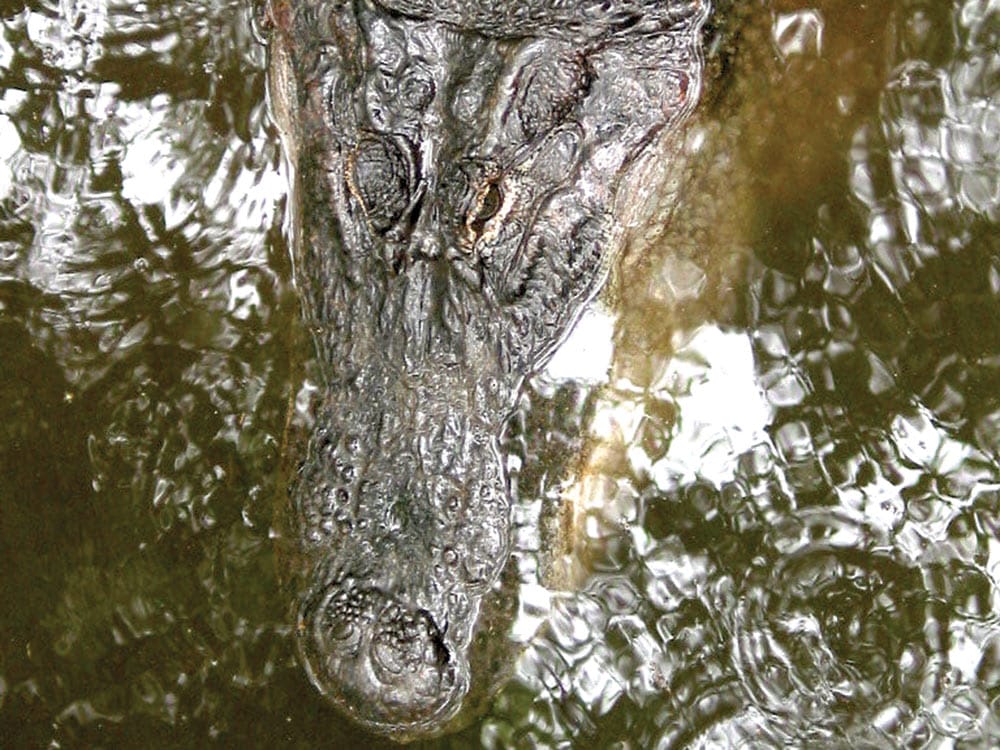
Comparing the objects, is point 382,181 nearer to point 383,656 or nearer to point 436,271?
point 436,271

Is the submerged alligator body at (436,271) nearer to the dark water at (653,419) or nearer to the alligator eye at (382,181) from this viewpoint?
the alligator eye at (382,181)

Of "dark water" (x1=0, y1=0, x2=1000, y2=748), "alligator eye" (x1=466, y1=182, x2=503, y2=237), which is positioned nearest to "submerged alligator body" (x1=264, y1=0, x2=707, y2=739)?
"alligator eye" (x1=466, y1=182, x2=503, y2=237)

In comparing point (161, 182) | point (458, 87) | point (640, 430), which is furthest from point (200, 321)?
point (640, 430)

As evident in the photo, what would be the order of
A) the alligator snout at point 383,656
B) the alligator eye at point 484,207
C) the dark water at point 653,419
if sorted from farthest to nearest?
the dark water at point 653,419 → the alligator eye at point 484,207 → the alligator snout at point 383,656

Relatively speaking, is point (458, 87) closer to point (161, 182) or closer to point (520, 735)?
point (161, 182)

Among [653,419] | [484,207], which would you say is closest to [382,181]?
[484,207]

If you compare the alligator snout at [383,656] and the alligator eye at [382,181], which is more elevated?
the alligator eye at [382,181]

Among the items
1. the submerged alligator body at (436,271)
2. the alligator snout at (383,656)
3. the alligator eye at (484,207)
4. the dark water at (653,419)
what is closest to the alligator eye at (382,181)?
the submerged alligator body at (436,271)
